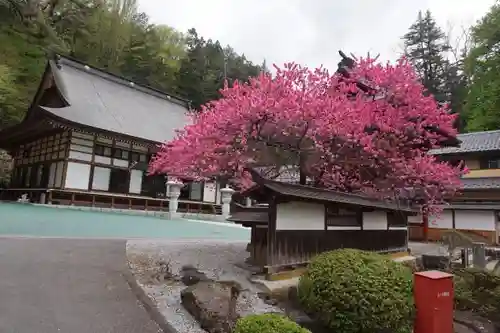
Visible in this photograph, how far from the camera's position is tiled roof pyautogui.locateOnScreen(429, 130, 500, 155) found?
1852cm

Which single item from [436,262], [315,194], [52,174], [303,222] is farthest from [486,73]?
[52,174]

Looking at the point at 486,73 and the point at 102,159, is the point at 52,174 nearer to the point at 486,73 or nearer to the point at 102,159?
the point at 102,159

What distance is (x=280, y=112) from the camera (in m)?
7.46

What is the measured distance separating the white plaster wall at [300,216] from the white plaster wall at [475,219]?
1320 centimetres

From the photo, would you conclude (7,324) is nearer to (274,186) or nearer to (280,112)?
(274,186)

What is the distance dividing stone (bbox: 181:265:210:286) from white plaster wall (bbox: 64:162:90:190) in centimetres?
1384

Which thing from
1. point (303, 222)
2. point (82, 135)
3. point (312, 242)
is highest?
point (82, 135)

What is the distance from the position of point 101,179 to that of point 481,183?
19.9 m

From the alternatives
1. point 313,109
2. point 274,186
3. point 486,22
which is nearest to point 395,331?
point 274,186

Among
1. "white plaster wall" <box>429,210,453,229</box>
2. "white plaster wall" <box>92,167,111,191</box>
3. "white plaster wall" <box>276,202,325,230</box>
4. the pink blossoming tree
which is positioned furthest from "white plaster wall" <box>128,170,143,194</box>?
"white plaster wall" <box>429,210,453,229</box>

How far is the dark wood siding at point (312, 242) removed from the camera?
6.96m

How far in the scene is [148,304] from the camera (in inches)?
197

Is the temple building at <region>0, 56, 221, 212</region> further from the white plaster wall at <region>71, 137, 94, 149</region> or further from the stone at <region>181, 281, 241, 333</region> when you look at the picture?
the stone at <region>181, 281, 241, 333</region>

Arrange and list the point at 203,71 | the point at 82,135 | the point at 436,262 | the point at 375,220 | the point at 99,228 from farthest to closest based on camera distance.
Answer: the point at 203,71
the point at 82,135
the point at 99,228
the point at 375,220
the point at 436,262
